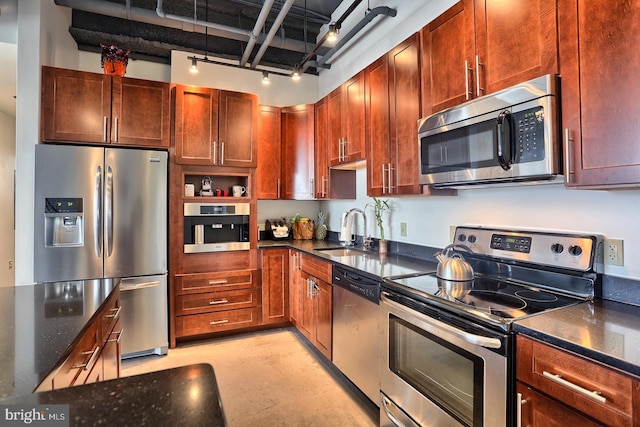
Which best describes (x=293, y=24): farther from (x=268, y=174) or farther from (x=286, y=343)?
(x=286, y=343)

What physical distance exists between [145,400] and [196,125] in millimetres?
2940

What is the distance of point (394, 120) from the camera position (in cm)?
239

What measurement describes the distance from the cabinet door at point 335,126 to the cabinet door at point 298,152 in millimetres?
388

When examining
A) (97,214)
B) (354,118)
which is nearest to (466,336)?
(354,118)

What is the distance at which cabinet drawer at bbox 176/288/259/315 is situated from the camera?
10.4 feet

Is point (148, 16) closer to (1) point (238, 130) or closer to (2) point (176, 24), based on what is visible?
(2) point (176, 24)

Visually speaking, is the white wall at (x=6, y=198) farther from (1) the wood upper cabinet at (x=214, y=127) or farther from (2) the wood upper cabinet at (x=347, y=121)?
(2) the wood upper cabinet at (x=347, y=121)

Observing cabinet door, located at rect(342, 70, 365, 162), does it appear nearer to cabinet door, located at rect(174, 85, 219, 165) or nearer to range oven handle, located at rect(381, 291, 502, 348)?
cabinet door, located at rect(174, 85, 219, 165)

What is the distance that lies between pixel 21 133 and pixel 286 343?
2890 mm

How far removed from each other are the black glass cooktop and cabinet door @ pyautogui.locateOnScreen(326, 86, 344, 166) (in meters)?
1.60

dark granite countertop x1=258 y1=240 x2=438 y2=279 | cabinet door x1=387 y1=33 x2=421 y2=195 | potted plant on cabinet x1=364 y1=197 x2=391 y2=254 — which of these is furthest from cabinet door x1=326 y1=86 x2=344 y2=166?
dark granite countertop x1=258 y1=240 x2=438 y2=279

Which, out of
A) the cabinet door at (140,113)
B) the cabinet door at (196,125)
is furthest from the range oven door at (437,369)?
the cabinet door at (140,113)

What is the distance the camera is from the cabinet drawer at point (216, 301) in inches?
125

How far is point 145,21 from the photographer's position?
10.3 feet
